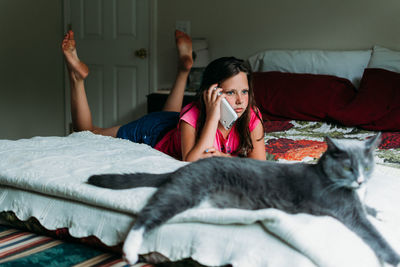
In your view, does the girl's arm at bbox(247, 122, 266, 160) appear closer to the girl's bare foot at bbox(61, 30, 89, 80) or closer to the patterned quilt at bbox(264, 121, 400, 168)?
the patterned quilt at bbox(264, 121, 400, 168)

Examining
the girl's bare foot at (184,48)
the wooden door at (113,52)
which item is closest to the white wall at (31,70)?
the wooden door at (113,52)

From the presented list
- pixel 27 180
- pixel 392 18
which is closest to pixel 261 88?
pixel 392 18

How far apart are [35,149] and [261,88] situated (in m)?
1.68

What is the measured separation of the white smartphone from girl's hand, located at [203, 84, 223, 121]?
25 mm

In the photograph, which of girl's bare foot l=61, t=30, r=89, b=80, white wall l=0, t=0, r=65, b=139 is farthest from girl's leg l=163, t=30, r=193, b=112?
white wall l=0, t=0, r=65, b=139

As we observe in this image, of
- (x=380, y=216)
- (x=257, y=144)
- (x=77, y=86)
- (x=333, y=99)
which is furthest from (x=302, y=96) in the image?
(x=380, y=216)

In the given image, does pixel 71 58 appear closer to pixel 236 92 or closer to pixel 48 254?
pixel 236 92

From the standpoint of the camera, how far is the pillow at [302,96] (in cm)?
250

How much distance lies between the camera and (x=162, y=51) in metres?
3.84

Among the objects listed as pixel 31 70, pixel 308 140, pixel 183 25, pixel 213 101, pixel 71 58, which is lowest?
pixel 308 140

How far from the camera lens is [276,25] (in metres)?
3.36

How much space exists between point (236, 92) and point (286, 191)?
0.87 metres

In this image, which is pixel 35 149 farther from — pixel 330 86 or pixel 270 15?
pixel 270 15

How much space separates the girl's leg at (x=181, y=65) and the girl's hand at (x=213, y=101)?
71 cm
